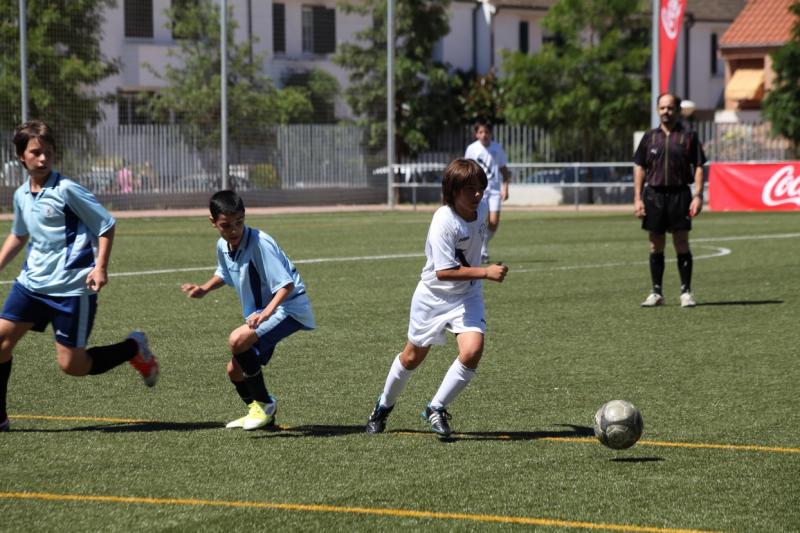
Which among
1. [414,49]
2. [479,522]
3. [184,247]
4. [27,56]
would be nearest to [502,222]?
[184,247]

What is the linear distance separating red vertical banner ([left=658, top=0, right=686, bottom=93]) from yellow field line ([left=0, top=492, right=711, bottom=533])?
2758 cm

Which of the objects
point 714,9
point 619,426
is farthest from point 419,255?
point 714,9

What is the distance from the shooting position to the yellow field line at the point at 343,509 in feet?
17.8

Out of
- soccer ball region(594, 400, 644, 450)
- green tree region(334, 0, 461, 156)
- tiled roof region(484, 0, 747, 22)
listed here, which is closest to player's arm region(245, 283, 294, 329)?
soccer ball region(594, 400, 644, 450)

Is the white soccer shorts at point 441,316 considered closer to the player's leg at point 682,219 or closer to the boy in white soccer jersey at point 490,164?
the player's leg at point 682,219

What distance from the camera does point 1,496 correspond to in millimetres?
5984

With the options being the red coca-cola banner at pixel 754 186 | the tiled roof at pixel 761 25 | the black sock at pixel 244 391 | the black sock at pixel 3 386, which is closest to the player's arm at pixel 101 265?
the black sock at pixel 3 386

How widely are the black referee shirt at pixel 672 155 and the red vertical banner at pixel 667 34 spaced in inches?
753

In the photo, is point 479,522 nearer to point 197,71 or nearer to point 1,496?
point 1,496

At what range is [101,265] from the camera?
291 inches

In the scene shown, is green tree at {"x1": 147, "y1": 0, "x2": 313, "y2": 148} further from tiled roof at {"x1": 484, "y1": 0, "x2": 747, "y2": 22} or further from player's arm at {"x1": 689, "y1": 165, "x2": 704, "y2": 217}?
player's arm at {"x1": 689, "y1": 165, "x2": 704, "y2": 217}

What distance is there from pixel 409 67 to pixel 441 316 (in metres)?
40.6

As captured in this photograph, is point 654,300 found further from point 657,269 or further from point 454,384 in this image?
point 454,384

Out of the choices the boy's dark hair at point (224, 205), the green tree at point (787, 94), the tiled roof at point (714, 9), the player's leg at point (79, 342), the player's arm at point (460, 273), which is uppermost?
the tiled roof at point (714, 9)
